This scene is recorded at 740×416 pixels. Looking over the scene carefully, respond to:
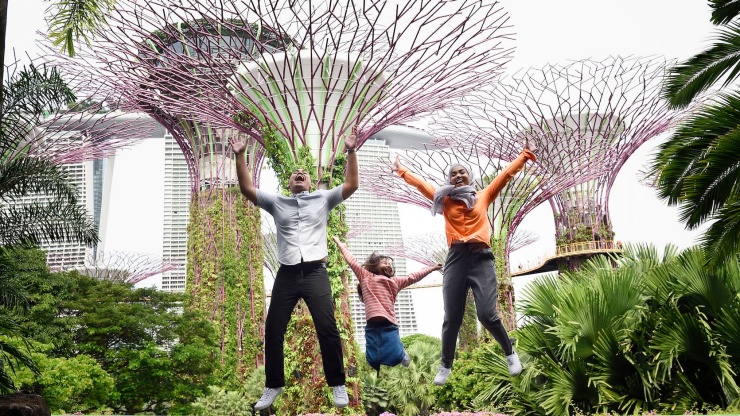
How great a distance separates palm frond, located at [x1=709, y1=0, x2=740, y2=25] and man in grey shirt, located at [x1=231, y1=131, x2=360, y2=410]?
201 inches

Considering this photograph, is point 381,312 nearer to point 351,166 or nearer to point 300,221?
point 300,221

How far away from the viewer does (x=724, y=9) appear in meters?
9.24

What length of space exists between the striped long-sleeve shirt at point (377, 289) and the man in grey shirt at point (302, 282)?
3.03 ft

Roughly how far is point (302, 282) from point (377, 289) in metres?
1.29

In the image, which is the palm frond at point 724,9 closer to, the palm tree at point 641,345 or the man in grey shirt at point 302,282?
the palm tree at point 641,345

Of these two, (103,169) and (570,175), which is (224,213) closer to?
(570,175)

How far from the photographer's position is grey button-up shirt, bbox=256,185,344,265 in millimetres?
7027

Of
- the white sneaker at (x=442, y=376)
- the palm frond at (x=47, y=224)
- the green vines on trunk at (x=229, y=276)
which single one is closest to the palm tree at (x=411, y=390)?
the green vines on trunk at (x=229, y=276)

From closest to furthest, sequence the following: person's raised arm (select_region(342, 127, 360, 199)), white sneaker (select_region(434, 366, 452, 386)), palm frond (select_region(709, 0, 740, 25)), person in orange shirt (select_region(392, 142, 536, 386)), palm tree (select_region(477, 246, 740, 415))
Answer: person's raised arm (select_region(342, 127, 360, 199)), person in orange shirt (select_region(392, 142, 536, 386)), white sneaker (select_region(434, 366, 452, 386)), palm frond (select_region(709, 0, 740, 25)), palm tree (select_region(477, 246, 740, 415))

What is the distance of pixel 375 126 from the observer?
528 inches

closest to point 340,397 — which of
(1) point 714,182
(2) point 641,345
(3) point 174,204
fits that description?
(1) point 714,182

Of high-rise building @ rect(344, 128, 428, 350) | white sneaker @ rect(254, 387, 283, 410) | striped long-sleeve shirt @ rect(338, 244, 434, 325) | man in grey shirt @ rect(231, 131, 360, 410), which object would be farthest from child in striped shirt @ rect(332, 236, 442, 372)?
high-rise building @ rect(344, 128, 428, 350)

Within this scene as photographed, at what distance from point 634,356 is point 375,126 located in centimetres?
566

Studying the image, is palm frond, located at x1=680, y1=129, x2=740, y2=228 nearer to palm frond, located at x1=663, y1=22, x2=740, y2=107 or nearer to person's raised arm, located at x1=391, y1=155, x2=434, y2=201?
palm frond, located at x1=663, y1=22, x2=740, y2=107
